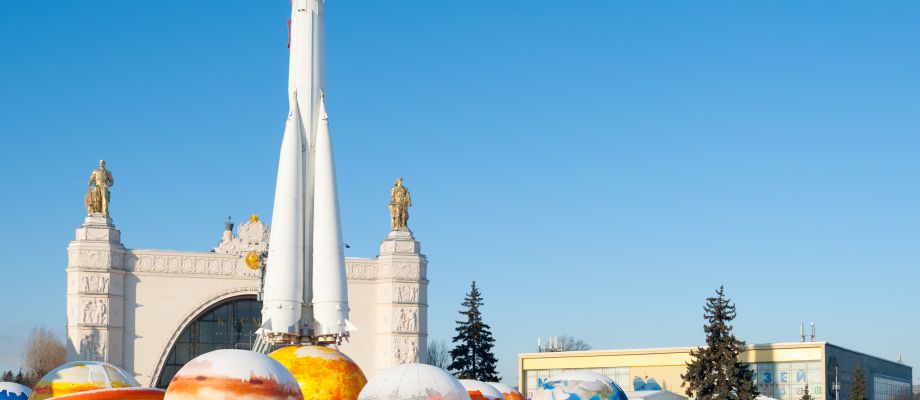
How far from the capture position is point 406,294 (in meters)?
53.1

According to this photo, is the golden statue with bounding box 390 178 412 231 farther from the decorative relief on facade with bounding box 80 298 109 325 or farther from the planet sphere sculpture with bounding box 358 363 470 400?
the planet sphere sculpture with bounding box 358 363 470 400

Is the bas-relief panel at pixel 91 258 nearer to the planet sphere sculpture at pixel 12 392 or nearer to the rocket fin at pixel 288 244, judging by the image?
the rocket fin at pixel 288 244

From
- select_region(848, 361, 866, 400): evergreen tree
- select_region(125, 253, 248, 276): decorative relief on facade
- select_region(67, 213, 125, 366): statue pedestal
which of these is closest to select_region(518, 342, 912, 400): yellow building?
select_region(848, 361, 866, 400): evergreen tree

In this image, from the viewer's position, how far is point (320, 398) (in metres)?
22.3

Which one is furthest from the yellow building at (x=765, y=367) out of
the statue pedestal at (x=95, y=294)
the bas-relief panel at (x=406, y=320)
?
the statue pedestal at (x=95, y=294)

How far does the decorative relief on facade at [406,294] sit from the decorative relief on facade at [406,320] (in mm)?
357

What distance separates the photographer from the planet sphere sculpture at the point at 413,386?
19.2 metres

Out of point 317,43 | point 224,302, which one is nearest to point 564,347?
point 224,302

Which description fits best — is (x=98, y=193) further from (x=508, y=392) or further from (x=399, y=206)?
(x=508, y=392)

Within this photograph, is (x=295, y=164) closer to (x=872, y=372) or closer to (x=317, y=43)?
(x=317, y=43)

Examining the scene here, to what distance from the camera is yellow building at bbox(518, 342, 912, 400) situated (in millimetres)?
50031

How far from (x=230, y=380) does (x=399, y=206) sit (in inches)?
1405

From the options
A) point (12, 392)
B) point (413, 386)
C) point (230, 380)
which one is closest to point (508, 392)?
point (413, 386)

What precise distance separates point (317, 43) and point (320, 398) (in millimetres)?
9820
